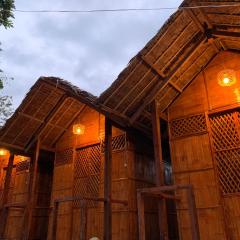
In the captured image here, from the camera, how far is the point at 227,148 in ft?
21.7

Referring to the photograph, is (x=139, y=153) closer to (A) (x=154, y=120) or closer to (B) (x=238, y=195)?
(A) (x=154, y=120)

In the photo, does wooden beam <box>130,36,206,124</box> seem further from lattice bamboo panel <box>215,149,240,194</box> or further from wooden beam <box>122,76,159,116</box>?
lattice bamboo panel <box>215,149,240,194</box>

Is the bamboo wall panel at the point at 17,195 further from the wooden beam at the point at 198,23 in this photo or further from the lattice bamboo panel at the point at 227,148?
the wooden beam at the point at 198,23

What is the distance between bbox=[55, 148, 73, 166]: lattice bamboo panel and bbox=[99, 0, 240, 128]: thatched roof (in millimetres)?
2955

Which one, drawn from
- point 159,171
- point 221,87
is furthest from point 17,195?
point 221,87

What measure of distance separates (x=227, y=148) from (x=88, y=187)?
425 cm

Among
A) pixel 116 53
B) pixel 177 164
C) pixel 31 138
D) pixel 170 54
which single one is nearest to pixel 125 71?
pixel 170 54

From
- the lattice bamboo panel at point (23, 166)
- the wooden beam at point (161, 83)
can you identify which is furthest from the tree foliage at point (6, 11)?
the lattice bamboo panel at point (23, 166)

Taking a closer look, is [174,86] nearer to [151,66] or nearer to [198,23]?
[151,66]

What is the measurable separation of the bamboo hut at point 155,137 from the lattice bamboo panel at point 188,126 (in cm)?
3

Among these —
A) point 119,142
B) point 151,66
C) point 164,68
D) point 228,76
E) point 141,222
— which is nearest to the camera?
point 141,222

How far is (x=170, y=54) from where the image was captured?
6.82 metres

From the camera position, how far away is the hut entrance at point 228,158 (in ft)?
20.1

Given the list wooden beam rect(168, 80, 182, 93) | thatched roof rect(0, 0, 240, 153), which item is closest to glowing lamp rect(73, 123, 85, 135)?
thatched roof rect(0, 0, 240, 153)
